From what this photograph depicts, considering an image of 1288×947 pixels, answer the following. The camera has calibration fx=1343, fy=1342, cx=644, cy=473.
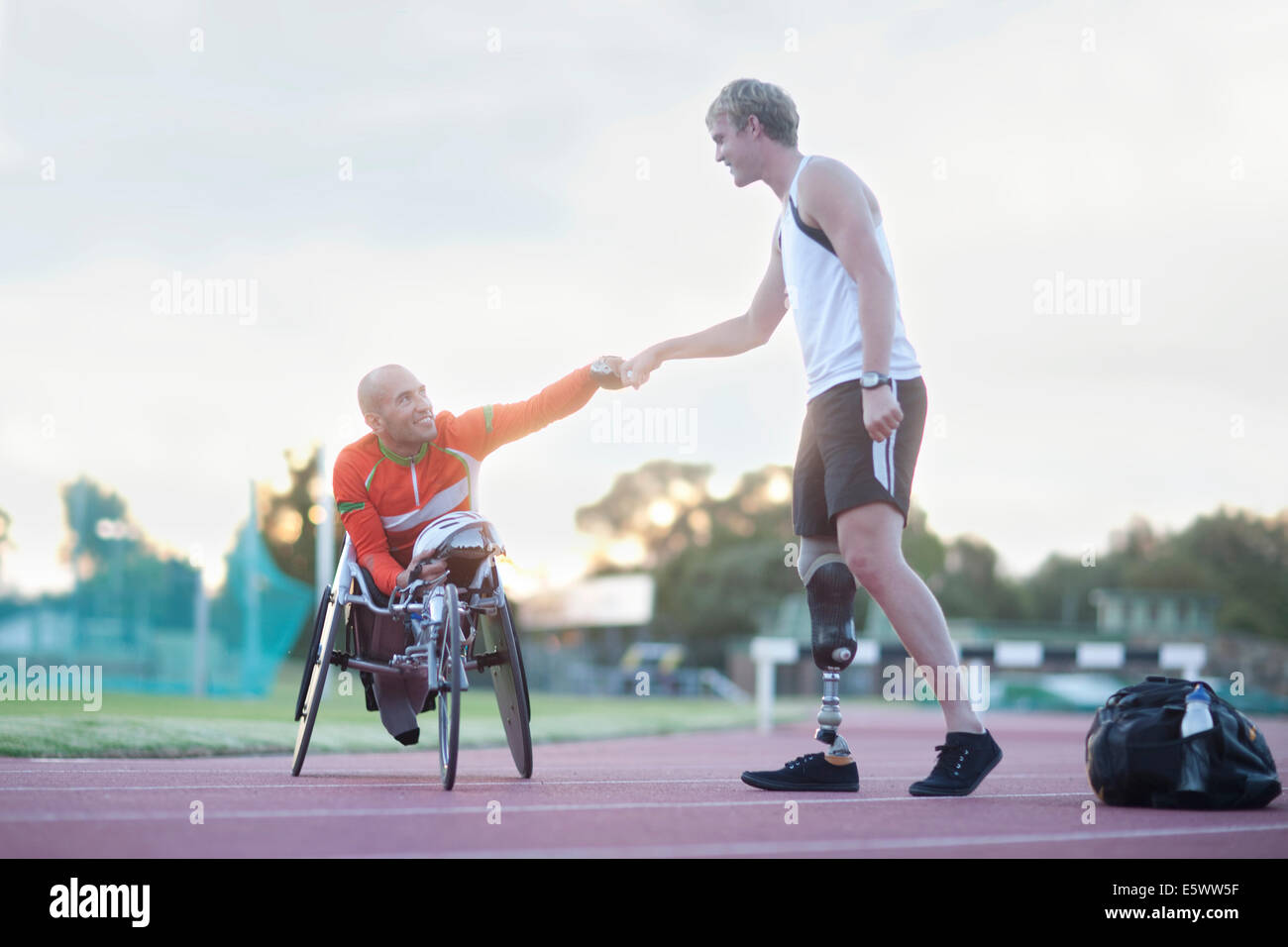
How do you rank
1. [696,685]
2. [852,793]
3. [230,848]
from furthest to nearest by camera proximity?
[696,685]
[852,793]
[230,848]

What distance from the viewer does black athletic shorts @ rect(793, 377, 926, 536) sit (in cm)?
381

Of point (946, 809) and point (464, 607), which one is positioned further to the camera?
point (464, 607)

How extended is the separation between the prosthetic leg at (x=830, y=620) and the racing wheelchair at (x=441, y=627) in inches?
36.8

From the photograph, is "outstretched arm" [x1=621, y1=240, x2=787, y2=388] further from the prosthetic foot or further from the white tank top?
the prosthetic foot

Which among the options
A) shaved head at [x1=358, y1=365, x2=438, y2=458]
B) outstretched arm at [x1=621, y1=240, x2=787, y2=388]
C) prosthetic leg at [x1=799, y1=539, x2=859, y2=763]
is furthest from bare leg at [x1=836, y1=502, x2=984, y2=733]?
shaved head at [x1=358, y1=365, x2=438, y2=458]

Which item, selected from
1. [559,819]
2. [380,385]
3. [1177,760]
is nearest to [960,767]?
[1177,760]

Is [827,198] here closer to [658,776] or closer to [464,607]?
[464,607]

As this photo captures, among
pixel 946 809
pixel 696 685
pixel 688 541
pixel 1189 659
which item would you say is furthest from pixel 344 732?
pixel 688 541

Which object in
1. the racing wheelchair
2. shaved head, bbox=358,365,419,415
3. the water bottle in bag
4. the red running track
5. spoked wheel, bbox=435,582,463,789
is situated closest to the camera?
the red running track

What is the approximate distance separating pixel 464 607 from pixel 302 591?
73.3ft

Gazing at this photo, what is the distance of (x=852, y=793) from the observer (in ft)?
13.1

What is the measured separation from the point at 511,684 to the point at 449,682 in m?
0.33

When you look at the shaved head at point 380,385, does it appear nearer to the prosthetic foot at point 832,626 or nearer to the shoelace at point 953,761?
the prosthetic foot at point 832,626
